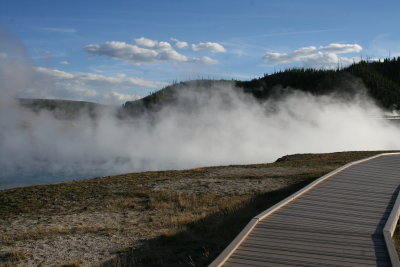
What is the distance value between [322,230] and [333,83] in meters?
76.6

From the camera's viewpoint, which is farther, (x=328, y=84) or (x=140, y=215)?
(x=328, y=84)

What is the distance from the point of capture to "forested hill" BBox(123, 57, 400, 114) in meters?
74.8

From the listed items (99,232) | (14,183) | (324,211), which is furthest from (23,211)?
(14,183)

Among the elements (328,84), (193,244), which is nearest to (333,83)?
(328,84)

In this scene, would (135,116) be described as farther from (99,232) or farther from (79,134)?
(99,232)

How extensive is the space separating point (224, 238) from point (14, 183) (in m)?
16.4

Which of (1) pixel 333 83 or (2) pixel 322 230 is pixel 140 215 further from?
(1) pixel 333 83

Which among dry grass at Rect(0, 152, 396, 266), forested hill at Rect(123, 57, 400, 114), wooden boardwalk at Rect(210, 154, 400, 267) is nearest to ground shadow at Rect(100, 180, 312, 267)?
dry grass at Rect(0, 152, 396, 266)

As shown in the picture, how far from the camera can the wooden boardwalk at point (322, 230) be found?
5113 mm

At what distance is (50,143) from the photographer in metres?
35.2

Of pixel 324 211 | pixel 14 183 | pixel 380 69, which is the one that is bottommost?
pixel 14 183

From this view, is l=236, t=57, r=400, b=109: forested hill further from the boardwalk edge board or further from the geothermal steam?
the boardwalk edge board

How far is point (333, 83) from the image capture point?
79375mm

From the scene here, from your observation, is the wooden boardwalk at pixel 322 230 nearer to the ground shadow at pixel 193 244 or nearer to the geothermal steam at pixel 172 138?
the ground shadow at pixel 193 244
